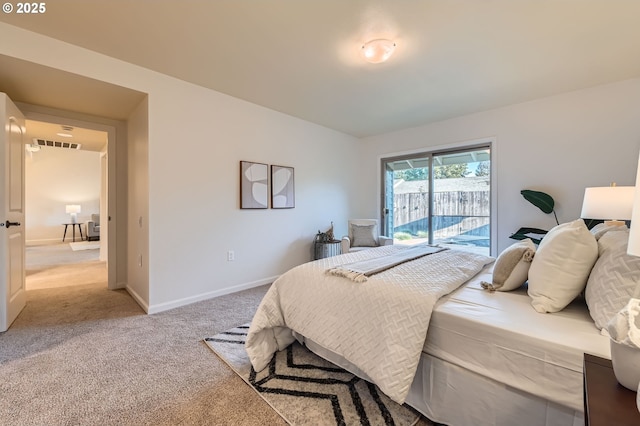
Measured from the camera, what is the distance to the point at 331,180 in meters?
4.70

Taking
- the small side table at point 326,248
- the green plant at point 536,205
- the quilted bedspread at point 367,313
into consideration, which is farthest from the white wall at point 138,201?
the green plant at point 536,205

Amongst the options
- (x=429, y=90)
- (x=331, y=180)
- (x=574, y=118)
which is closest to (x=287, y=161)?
(x=331, y=180)

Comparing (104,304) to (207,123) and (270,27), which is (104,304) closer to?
(207,123)

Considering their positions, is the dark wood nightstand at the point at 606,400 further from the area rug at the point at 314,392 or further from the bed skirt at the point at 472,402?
the area rug at the point at 314,392

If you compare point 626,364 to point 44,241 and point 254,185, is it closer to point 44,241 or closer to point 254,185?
point 254,185

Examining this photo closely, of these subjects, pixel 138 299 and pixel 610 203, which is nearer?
pixel 610 203

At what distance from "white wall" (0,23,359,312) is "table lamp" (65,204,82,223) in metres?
6.36

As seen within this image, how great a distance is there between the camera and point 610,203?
2180mm

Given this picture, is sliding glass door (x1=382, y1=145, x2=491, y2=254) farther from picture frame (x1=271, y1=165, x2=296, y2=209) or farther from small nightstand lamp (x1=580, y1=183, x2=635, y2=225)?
picture frame (x1=271, y1=165, x2=296, y2=209)

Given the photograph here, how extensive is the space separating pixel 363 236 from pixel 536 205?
87.4 inches

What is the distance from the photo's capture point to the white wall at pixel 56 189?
7.43 metres

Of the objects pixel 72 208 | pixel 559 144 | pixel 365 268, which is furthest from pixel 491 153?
pixel 72 208

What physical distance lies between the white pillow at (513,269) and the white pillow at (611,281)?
0.30 metres

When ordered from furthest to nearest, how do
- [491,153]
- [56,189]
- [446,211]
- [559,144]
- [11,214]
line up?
[56,189]
[446,211]
[491,153]
[559,144]
[11,214]
